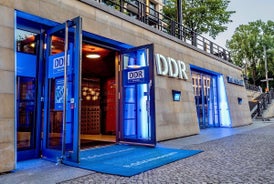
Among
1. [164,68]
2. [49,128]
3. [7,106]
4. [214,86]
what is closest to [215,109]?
[214,86]

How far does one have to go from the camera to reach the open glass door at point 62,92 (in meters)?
→ 4.86

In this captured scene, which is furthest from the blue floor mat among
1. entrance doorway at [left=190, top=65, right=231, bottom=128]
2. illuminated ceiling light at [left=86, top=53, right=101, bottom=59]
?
entrance doorway at [left=190, top=65, right=231, bottom=128]

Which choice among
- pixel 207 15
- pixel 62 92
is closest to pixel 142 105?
pixel 62 92

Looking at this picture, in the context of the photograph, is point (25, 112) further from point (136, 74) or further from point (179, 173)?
point (179, 173)

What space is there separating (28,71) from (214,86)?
11144 millimetres

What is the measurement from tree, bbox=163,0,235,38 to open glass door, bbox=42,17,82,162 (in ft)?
61.2

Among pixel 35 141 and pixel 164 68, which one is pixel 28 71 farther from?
pixel 164 68

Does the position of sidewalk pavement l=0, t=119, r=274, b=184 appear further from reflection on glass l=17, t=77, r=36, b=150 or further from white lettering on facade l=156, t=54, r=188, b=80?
white lettering on facade l=156, t=54, r=188, b=80

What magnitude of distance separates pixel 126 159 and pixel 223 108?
9.80 meters

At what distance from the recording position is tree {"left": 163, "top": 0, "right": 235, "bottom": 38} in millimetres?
21828

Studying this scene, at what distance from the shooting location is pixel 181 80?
998cm

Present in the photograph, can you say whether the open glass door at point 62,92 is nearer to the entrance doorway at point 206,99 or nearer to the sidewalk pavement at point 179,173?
the sidewalk pavement at point 179,173

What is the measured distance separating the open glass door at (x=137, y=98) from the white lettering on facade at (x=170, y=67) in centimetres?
137

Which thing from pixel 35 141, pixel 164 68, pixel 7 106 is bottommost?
pixel 35 141
